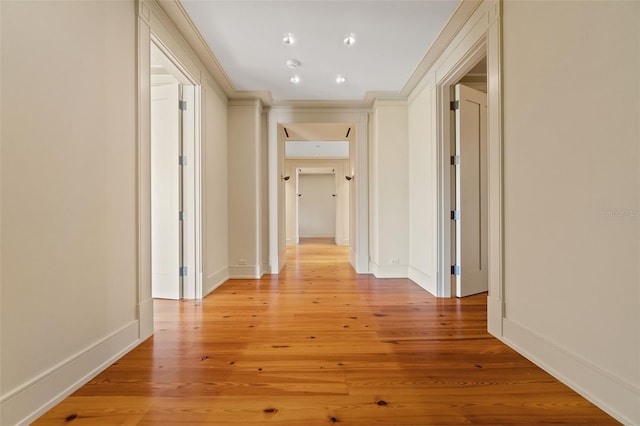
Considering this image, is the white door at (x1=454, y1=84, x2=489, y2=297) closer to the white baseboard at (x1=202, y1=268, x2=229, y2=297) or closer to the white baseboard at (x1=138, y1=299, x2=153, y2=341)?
the white baseboard at (x1=202, y1=268, x2=229, y2=297)

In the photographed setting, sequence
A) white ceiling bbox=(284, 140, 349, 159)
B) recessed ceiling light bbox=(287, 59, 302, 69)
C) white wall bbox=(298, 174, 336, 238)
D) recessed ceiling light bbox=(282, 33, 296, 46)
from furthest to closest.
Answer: white wall bbox=(298, 174, 336, 238) → white ceiling bbox=(284, 140, 349, 159) → recessed ceiling light bbox=(287, 59, 302, 69) → recessed ceiling light bbox=(282, 33, 296, 46)

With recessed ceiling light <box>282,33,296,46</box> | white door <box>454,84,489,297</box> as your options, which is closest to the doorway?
white door <box>454,84,489,297</box>

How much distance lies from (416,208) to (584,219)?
2498 mm

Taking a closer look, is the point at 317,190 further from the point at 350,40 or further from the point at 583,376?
the point at 583,376

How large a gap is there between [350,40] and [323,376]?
2959mm

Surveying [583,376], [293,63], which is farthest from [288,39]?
[583,376]

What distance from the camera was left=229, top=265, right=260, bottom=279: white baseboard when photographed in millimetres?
4250

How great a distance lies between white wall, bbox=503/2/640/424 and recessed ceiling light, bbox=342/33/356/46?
4.36 feet

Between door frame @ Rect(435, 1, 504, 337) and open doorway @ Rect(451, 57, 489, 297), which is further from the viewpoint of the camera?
open doorway @ Rect(451, 57, 489, 297)

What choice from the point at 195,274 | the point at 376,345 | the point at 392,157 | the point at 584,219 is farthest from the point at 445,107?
the point at 195,274

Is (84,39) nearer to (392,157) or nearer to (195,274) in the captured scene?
(195,274)

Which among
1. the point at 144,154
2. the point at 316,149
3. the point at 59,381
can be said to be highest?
the point at 316,149

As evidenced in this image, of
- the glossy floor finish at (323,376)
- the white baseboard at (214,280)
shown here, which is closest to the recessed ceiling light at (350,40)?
the glossy floor finish at (323,376)

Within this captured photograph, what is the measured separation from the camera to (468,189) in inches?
129
